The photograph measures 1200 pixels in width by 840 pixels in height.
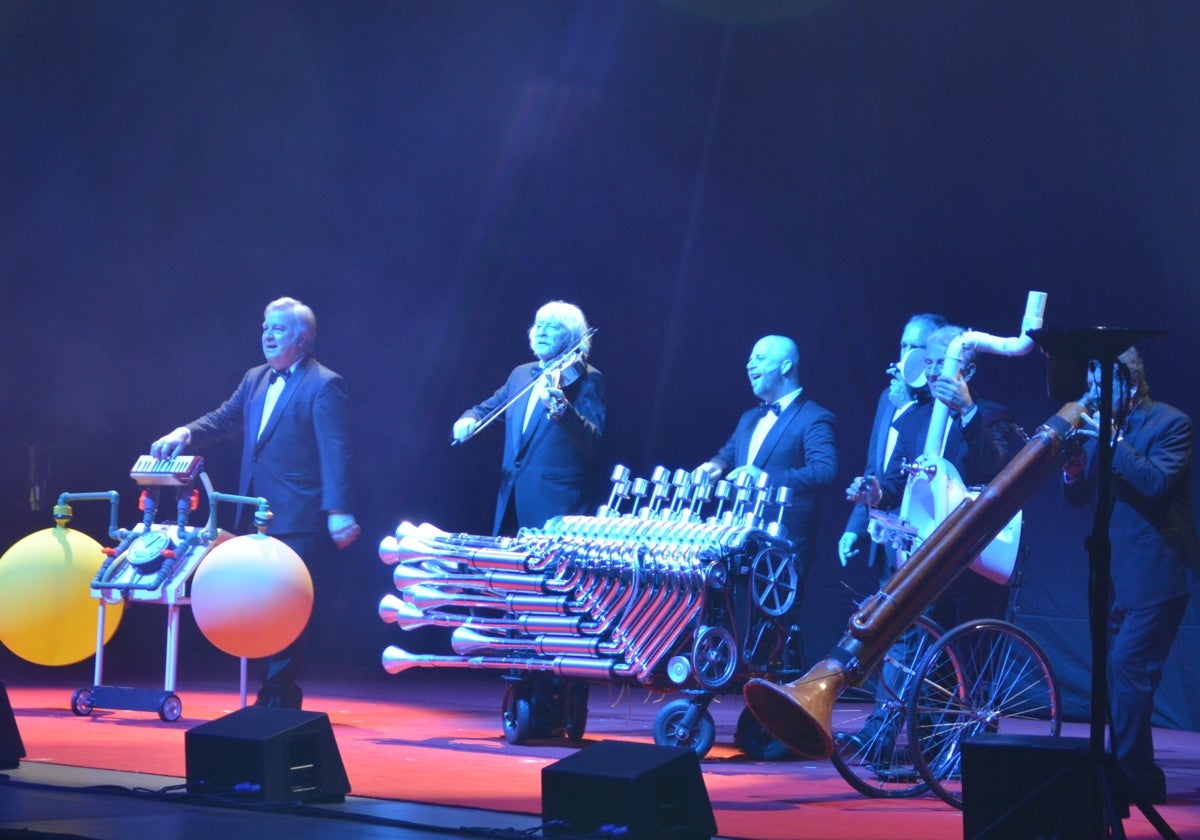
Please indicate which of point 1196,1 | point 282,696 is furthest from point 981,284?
point 282,696

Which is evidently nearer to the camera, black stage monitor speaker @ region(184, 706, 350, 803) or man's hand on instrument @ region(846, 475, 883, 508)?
black stage monitor speaker @ region(184, 706, 350, 803)

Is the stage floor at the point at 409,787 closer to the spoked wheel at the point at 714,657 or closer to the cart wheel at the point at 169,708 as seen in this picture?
the cart wheel at the point at 169,708

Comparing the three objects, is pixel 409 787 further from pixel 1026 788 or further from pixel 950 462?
pixel 950 462

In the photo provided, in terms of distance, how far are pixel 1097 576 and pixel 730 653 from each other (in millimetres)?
2236

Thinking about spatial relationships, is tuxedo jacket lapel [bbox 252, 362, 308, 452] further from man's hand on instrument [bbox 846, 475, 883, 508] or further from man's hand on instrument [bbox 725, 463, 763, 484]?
man's hand on instrument [bbox 846, 475, 883, 508]

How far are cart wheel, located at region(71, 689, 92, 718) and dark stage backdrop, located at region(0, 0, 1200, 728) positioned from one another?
2.25m

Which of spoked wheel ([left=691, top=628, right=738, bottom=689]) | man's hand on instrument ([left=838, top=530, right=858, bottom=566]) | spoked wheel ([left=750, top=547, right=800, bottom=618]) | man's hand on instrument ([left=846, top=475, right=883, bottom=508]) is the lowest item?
spoked wheel ([left=691, top=628, right=738, bottom=689])

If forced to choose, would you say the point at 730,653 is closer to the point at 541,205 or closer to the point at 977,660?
the point at 977,660

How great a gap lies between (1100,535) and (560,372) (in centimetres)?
306

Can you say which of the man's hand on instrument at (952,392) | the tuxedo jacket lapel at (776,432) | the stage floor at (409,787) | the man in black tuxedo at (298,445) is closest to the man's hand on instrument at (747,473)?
the tuxedo jacket lapel at (776,432)

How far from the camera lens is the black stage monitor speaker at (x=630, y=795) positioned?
12.2 feet

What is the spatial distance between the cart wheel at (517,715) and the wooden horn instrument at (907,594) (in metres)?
1.60

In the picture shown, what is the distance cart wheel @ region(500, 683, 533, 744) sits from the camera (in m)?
6.14

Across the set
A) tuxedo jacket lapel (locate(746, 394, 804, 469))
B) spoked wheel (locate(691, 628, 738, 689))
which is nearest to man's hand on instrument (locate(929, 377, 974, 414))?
tuxedo jacket lapel (locate(746, 394, 804, 469))
